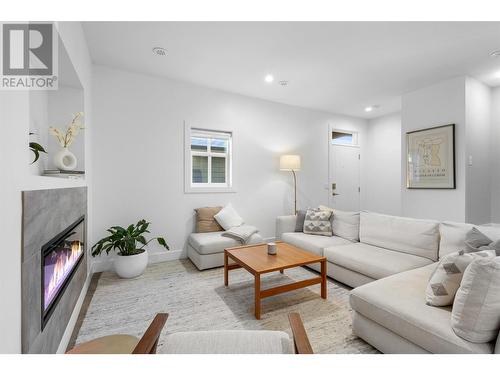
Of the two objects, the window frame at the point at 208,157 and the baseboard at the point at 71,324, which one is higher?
the window frame at the point at 208,157

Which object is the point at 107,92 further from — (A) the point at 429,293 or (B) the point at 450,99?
(B) the point at 450,99

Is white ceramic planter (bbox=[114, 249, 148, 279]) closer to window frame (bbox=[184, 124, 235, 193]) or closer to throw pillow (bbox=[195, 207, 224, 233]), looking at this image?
throw pillow (bbox=[195, 207, 224, 233])

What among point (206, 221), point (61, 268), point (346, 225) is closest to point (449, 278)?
point (346, 225)

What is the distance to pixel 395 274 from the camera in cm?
192

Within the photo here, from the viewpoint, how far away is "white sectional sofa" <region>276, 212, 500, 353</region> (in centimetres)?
124

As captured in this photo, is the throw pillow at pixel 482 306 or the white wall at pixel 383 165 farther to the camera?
the white wall at pixel 383 165

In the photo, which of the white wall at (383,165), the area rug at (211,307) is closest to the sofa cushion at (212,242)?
the area rug at (211,307)

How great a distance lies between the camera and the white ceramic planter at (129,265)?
266cm

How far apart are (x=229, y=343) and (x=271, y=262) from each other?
116 centimetres

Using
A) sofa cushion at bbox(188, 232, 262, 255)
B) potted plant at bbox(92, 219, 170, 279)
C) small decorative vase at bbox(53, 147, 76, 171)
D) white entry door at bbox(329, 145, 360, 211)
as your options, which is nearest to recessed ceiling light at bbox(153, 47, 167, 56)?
small decorative vase at bbox(53, 147, 76, 171)

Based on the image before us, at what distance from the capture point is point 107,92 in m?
3.03

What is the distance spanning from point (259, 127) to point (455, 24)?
2717 mm

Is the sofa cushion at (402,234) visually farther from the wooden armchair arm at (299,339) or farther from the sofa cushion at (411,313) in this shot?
the wooden armchair arm at (299,339)

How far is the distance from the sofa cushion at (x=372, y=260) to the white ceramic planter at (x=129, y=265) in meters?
2.21
